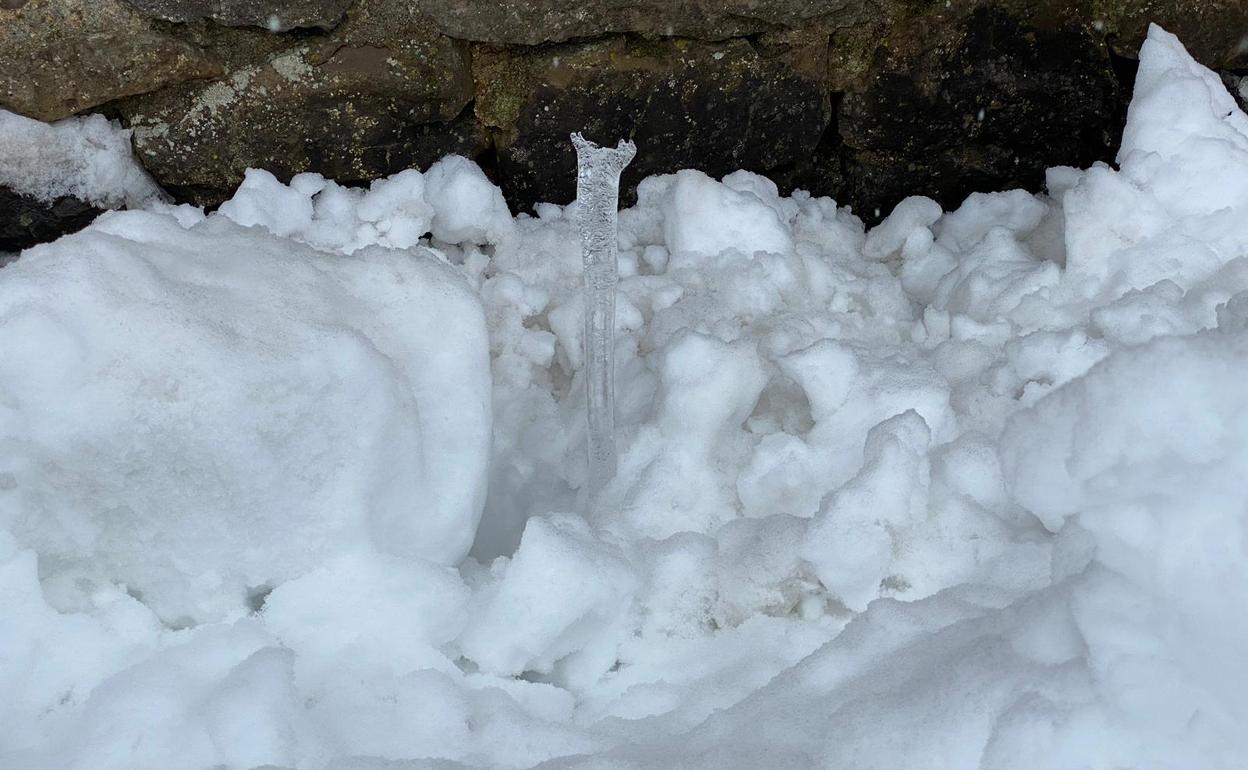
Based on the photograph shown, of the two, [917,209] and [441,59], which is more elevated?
[441,59]

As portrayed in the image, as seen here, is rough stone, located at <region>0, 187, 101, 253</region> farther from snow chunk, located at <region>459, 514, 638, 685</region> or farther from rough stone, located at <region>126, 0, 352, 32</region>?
snow chunk, located at <region>459, 514, 638, 685</region>

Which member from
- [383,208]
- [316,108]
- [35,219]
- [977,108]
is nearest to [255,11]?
[316,108]

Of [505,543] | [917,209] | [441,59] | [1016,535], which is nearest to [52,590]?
[505,543]

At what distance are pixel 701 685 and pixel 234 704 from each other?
0.43 metres

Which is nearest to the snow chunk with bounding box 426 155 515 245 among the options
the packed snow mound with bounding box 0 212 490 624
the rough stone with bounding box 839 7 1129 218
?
the packed snow mound with bounding box 0 212 490 624

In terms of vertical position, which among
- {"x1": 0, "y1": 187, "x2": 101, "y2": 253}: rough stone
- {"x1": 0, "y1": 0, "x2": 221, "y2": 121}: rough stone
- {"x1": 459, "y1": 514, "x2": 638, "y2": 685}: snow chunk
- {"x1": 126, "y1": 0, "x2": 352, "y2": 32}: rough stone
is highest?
{"x1": 126, "y1": 0, "x2": 352, "y2": 32}: rough stone

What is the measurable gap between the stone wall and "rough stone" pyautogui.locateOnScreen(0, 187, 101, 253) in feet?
0.38

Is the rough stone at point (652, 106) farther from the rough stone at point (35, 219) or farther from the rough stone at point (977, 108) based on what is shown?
the rough stone at point (35, 219)

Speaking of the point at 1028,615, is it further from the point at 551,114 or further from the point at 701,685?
the point at 551,114

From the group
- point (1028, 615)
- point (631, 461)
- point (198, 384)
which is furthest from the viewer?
point (631, 461)

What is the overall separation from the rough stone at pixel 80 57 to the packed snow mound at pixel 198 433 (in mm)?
368

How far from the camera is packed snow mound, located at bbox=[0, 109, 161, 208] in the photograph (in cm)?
143

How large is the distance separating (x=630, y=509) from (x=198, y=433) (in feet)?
1.51

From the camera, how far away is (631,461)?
1283 millimetres
